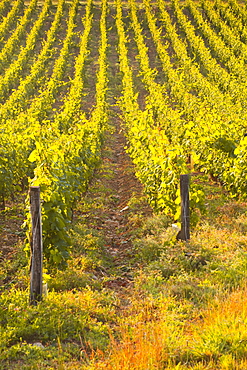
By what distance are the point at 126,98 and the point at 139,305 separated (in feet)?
47.6

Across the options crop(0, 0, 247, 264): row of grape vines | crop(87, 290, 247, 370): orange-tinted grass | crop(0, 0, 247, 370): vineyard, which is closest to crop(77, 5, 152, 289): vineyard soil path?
crop(0, 0, 247, 370): vineyard

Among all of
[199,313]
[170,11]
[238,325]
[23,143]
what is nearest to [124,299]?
[199,313]

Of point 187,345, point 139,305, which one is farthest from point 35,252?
point 187,345

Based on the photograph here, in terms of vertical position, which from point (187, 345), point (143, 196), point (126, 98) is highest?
point (126, 98)

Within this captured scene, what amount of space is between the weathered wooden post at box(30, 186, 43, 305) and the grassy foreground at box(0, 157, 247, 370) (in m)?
0.15

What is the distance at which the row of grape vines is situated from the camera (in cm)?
831

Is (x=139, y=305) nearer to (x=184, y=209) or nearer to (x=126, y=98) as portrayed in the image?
(x=184, y=209)

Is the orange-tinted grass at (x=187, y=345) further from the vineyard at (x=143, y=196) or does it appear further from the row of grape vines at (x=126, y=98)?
the row of grape vines at (x=126, y=98)

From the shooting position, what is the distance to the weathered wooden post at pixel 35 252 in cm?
524

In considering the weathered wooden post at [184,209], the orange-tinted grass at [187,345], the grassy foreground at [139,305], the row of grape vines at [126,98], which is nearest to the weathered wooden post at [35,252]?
the grassy foreground at [139,305]

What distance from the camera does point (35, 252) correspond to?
5.27 m

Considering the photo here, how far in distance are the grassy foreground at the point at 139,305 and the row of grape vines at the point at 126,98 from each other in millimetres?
621

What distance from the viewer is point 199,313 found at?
16.7 feet

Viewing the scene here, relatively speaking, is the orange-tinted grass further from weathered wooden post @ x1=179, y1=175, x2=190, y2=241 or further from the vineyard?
weathered wooden post @ x1=179, y1=175, x2=190, y2=241
